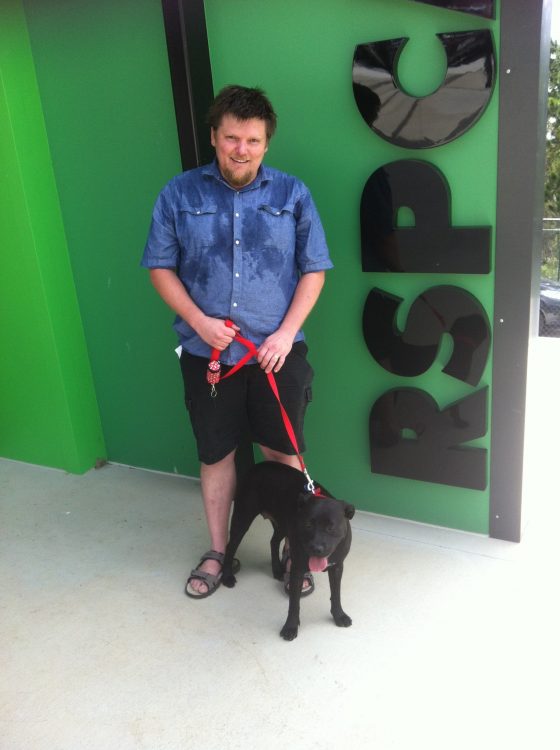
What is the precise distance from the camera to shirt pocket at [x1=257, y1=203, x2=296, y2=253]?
1.89 metres

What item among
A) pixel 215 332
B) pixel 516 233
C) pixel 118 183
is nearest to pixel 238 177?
pixel 215 332

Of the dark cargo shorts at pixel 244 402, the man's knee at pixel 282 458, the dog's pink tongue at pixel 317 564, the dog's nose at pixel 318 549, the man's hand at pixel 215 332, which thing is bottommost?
the dog's pink tongue at pixel 317 564

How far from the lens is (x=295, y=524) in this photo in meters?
1.86

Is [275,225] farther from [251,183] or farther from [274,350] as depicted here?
[274,350]

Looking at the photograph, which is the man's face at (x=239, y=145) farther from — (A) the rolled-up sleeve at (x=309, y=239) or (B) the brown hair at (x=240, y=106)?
(A) the rolled-up sleeve at (x=309, y=239)

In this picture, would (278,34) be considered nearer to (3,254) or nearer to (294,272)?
(294,272)

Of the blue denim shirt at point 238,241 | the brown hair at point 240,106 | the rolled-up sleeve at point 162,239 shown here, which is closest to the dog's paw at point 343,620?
the blue denim shirt at point 238,241

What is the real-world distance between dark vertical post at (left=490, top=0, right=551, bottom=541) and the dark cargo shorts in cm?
67

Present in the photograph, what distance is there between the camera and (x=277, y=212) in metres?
1.90

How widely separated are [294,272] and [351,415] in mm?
715

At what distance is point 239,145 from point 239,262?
1.07 ft

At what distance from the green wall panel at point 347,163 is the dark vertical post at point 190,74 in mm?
63

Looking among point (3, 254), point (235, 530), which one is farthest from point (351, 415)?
point (3, 254)

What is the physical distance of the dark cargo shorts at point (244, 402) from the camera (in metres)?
2.01
